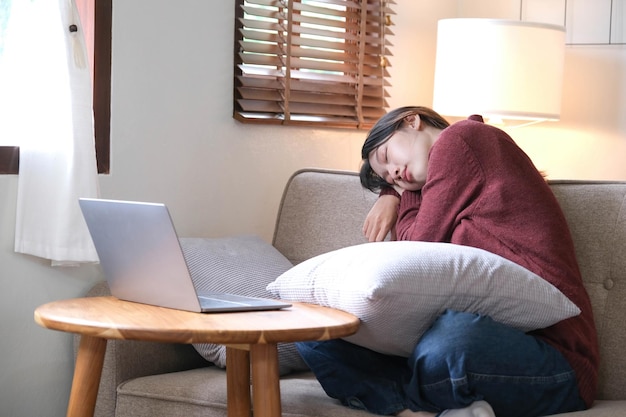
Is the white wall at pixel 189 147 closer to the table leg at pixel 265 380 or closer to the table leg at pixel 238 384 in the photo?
the table leg at pixel 238 384

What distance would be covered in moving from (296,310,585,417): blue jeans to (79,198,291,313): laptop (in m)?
0.21

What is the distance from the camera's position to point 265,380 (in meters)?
1.37

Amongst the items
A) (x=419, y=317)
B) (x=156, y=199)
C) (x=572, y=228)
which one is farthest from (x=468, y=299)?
(x=156, y=199)

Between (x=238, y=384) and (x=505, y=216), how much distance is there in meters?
0.60

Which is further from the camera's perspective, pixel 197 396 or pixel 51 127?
pixel 51 127

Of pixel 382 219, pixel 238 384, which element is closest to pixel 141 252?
pixel 238 384

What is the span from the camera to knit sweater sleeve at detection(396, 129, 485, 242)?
6.08ft

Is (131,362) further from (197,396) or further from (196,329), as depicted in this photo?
(196,329)

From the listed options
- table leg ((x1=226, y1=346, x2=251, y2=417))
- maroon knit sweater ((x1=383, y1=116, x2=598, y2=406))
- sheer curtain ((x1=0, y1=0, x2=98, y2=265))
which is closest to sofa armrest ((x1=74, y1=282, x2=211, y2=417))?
sheer curtain ((x1=0, y1=0, x2=98, y2=265))

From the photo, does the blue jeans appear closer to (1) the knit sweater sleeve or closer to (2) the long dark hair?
(1) the knit sweater sleeve

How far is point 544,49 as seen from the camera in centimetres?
279

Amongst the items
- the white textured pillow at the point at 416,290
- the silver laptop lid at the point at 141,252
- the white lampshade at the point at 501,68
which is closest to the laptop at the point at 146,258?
the silver laptop lid at the point at 141,252

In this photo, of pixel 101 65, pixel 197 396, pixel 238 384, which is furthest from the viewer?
pixel 101 65

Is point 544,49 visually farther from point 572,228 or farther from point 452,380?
point 452,380
